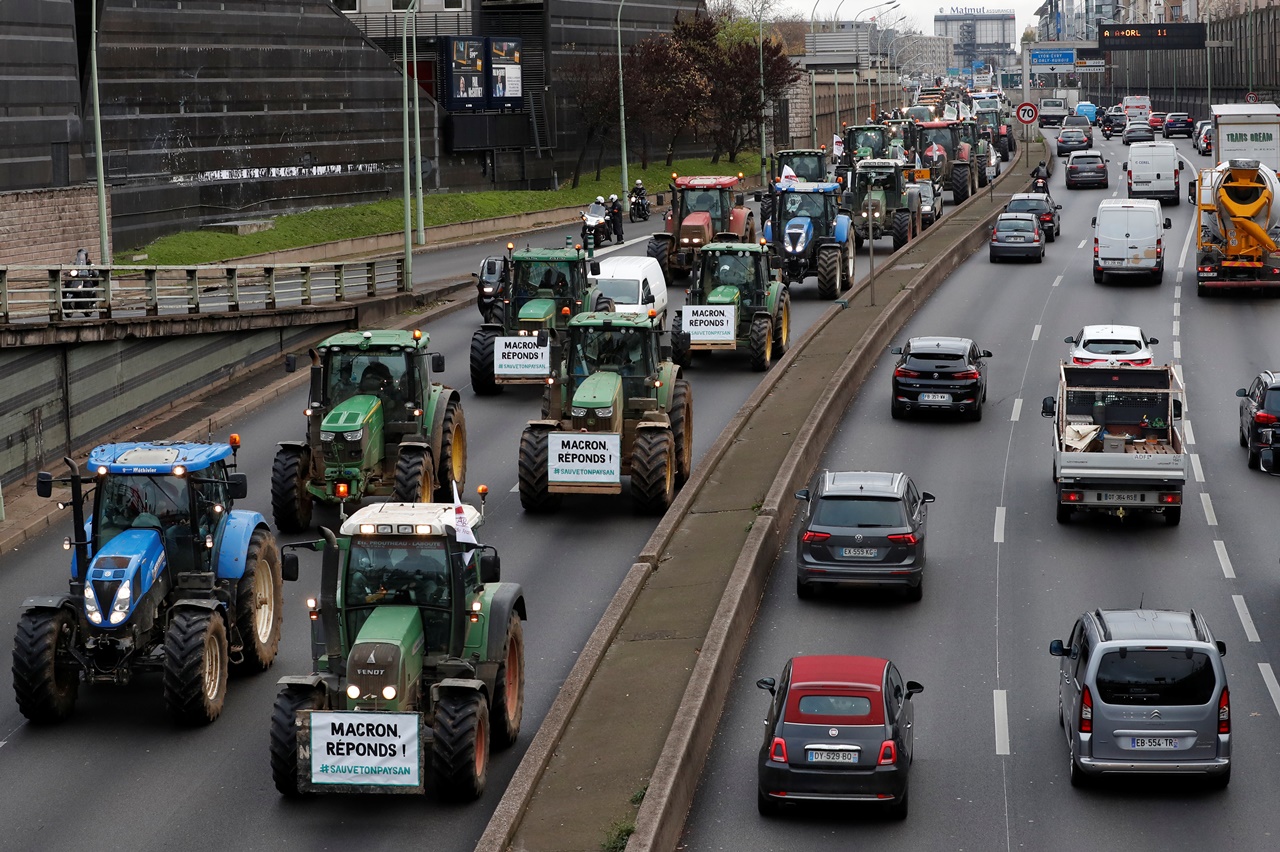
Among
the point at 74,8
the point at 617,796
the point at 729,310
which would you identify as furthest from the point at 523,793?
the point at 74,8

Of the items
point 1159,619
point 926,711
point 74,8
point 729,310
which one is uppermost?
point 74,8

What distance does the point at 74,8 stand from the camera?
170 ft

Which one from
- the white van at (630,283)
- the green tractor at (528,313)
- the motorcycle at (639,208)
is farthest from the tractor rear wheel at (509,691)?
the motorcycle at (639,208)

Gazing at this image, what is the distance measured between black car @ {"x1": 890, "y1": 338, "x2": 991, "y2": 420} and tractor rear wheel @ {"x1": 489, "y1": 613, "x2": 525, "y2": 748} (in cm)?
1685

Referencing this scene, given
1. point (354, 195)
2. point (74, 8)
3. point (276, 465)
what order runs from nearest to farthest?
point (276, 465), point (74, 8), point (354, 195)

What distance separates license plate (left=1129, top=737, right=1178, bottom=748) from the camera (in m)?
16.7

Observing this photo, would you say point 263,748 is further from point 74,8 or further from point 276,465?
point 74,8

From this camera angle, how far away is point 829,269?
46375mm

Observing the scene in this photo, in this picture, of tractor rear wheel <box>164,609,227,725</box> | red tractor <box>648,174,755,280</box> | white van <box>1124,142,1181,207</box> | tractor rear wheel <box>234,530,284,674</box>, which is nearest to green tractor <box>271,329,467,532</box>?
tractor rear wheel <box>234,530,284,674</box>

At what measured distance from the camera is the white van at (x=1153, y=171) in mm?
65688

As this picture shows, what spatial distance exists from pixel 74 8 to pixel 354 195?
17341 mm

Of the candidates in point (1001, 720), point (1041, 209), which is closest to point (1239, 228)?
point (1041, 209)

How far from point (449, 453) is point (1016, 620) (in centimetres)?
905

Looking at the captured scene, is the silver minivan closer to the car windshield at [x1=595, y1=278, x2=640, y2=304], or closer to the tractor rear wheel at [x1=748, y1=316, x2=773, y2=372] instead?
the tractor rear wheel at [x1=748, y1=316, x2=773, y2=372]
